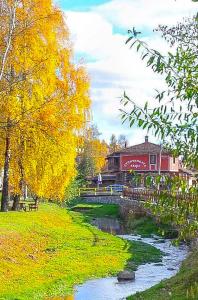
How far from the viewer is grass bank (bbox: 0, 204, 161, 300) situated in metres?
16.9

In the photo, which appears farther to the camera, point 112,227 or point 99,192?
point 99,192

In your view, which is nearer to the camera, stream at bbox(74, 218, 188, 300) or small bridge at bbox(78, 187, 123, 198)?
stream at bbox(74, 218, 188, 300)

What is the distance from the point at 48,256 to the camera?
824 inches

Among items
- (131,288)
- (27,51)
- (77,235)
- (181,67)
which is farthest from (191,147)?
(77,235)

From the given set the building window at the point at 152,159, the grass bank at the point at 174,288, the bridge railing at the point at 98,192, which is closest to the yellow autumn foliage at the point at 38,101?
the grass bank at the point at 174,288

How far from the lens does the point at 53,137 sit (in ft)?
80.6

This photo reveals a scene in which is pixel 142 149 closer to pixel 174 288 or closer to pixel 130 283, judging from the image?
pixel 130 283

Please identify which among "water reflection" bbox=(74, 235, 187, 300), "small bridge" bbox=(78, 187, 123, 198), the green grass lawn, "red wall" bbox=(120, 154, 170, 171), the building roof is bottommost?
"water reflection" bbox=(74, 235, 187, 300)

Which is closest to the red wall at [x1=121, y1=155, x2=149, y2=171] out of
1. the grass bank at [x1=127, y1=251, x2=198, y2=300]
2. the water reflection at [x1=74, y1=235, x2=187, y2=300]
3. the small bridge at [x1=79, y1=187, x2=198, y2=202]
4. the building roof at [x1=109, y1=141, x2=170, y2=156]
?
the building roof at [x1=109, y1=141, x2=170, y2=156]

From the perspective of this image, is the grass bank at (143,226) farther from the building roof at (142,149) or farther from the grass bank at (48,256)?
the building roof at (142,149)

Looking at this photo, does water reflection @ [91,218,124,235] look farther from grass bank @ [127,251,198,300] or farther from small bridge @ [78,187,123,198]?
grass bank @ [127,251,198,300]

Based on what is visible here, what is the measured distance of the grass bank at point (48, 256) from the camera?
55.4ft

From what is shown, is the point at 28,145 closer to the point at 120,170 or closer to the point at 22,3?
the point at 22,3

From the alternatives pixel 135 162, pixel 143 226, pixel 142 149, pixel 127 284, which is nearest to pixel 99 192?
pixel 135 162
